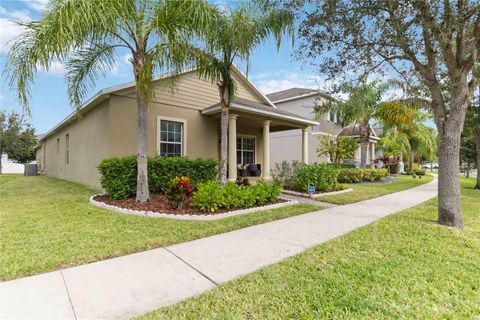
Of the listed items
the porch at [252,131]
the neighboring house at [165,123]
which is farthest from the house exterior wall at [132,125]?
the porch at [252,131]

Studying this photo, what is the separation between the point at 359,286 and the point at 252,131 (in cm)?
1286

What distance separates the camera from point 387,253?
4.09m

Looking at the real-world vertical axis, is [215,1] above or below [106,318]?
above

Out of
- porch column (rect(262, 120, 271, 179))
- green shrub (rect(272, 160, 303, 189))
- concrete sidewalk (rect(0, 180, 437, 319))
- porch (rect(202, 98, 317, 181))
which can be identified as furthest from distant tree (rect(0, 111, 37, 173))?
concrete sidewalk (rect(0, 180, 437, 319))

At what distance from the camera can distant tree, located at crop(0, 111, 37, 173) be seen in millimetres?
24906

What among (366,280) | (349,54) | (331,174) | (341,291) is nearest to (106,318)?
(341,291)

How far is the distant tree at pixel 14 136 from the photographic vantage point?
2491cm

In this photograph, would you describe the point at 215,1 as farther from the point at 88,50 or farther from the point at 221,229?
the point at 221,229

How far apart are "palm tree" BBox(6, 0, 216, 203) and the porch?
13.7ft

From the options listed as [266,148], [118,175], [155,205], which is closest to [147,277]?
[155,205]

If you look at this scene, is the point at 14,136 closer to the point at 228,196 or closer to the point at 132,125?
the point at 132,125

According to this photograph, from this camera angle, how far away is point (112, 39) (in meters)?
6.85

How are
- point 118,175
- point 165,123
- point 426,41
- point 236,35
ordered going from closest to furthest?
point 426,41 → point 236,35 → point 118,175 → point 165,123

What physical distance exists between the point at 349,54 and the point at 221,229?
5.71 m
